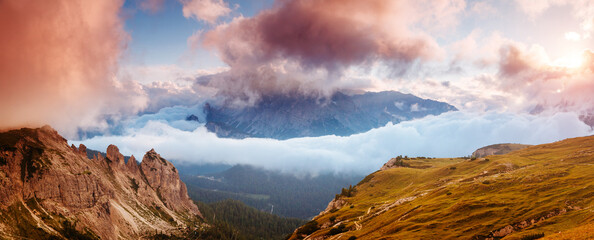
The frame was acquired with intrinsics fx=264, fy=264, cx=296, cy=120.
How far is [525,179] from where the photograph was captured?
6556 cm

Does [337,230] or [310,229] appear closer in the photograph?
[337,230]

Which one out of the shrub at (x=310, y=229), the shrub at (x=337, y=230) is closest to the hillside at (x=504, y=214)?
the shrub at (x=337, y=230)

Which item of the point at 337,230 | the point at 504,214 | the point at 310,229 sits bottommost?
the point at 310,229

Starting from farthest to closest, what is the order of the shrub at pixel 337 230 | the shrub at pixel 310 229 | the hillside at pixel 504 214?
the shrub at pixel 310 229, the shrub at pixel 337 230, the hillside at pixel 504 214

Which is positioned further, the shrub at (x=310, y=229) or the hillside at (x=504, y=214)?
the shrub at (x=310, y=229)

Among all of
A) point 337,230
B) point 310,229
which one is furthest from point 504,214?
point 310,229

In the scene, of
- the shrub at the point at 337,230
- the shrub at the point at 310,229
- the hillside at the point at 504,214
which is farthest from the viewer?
the shrub at the point at 310,229

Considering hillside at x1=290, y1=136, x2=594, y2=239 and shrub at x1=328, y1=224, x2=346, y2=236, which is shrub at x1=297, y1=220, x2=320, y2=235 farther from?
shrub at x1=328, y1=224, x2=346, y2=236

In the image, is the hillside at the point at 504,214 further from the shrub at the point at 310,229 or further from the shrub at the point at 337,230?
the shrub at the point at 310,229

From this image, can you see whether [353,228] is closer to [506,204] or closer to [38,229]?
[506,204]

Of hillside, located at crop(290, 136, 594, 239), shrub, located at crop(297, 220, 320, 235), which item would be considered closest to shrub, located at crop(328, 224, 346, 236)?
hillside, located at crop(290, 136, 594, 239)

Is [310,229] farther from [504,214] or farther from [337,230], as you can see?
[504,214]

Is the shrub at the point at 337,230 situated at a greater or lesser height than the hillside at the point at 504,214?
lesser

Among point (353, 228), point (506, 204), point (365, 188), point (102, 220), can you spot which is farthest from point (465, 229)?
point (102, 220)
